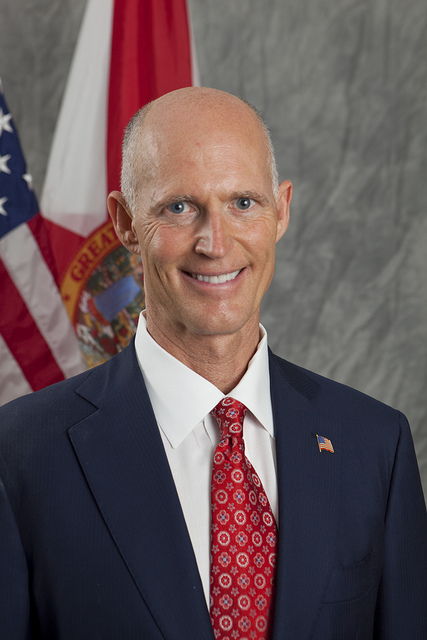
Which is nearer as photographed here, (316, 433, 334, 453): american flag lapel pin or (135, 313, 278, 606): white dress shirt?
(135, 313, 278, 606): white dress shirt

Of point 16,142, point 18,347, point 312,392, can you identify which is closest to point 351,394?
point 312,392

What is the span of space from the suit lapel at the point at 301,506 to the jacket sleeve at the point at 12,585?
538 millimetres

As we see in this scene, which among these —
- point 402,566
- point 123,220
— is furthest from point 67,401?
point 402,566

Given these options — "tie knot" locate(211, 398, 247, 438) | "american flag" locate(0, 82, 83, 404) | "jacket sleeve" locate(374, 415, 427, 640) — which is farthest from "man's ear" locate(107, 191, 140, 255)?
"american flag" locate(0, 82, 83, 404)

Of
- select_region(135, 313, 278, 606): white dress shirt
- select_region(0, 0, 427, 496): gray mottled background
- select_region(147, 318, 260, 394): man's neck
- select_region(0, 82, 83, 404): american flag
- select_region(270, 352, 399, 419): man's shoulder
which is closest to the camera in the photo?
select_region(135, 313, 278, 606): white dress shirt

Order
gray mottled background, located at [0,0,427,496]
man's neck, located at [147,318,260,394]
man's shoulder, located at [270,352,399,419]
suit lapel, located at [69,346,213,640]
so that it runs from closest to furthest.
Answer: suit lapel, located at [69,346,213,640] < man's neck, located at [147,318,260,394] < man's shoulder, located at [270,352,399,419] < gray mottled background, located at [0,0,427,496]

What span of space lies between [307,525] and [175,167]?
0.87 meters

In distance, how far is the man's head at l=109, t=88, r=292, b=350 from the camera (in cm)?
179

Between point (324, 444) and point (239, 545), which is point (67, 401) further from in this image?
point (324, 444)

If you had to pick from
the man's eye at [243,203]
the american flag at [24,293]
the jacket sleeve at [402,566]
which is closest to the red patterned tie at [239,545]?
the jacket sleeve at [402,566]

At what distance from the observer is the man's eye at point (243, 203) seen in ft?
6.01

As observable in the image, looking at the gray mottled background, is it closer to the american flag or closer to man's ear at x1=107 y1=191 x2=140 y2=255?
the american flag

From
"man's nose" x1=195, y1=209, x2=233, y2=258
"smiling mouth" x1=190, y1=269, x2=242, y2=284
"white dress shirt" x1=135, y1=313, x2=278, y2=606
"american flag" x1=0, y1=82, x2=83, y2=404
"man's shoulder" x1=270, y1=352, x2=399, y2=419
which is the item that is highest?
"man's nose" x1=195, y1=209, x2=233, y2=258

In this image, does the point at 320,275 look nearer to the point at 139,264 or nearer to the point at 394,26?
the point at 139,264
